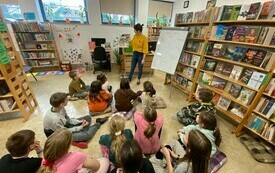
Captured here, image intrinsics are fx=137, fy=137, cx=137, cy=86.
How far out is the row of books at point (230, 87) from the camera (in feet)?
6.56

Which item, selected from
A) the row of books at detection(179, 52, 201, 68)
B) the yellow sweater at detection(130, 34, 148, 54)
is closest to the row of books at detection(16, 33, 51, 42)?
the yellow sweater at detection(130, 34, 148, 54)

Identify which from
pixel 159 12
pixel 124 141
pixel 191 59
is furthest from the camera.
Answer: pixel 159 12

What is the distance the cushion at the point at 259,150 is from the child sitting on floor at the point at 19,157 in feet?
7.86

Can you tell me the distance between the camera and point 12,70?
6.81 feet

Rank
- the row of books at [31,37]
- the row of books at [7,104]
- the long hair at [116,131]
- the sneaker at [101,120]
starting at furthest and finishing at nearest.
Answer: the row of books at [31,37], the sneaker at [101,120], the row of books at [7,104], the long hair at [116,131]

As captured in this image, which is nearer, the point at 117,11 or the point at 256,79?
the point at 256,79

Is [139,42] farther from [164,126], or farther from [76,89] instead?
[164,126]

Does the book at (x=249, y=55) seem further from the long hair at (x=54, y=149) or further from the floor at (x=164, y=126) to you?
the long hair at (x=54, y=149)

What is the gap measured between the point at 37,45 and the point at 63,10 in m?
1.39

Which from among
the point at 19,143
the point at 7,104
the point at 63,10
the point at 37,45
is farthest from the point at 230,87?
the point at 37,45

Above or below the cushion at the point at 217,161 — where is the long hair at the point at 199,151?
above

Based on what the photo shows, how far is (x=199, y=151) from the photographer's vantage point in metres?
0.94

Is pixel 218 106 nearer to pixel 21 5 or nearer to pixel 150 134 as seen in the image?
pixel 150 134

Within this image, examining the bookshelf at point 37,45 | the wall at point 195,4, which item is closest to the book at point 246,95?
the wall at point 195,4
